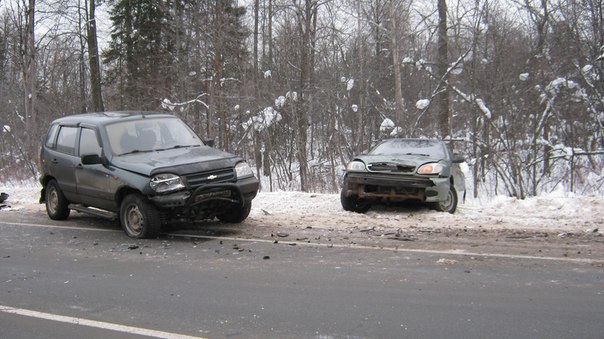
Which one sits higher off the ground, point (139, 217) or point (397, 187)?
point (397, 187)

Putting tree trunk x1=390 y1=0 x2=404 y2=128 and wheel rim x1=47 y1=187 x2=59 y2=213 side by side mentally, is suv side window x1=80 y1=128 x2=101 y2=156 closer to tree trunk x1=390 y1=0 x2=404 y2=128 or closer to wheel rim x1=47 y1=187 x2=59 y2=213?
wheel rim x1=47 y1=187 x2=59 y2=213

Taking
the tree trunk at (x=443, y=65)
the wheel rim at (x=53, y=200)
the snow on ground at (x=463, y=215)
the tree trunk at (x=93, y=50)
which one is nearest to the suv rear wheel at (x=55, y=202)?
the wheel rim at (x=53, y=200)

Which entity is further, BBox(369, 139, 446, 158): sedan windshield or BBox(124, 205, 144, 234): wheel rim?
BBox(369, 139, 446, 158): sedan windshield

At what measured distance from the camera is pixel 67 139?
932 cm

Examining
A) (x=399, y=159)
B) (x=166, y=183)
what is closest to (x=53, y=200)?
(x=166, y=183)

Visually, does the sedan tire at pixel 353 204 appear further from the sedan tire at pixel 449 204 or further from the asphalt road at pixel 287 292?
the asphalt road at pixel 287 292

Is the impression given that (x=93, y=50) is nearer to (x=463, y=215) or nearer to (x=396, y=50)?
(x=396, y=50)

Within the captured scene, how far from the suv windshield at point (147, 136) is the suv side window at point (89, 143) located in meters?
0.30

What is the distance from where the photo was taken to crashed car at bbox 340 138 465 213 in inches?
356

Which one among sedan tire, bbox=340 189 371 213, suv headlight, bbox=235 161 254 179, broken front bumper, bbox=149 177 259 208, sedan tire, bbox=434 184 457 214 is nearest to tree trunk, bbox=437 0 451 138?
sedan tire, bbox=434 184 457 214

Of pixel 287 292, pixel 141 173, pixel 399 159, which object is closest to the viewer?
pixel 287 292

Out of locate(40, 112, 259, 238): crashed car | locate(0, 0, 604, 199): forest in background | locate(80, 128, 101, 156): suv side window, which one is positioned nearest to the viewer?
locate(40, 112, 259, 238): crashed car

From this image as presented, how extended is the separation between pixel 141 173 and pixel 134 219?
824 millimetres

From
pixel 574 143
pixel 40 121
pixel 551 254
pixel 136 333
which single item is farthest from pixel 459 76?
pixel 40 121
